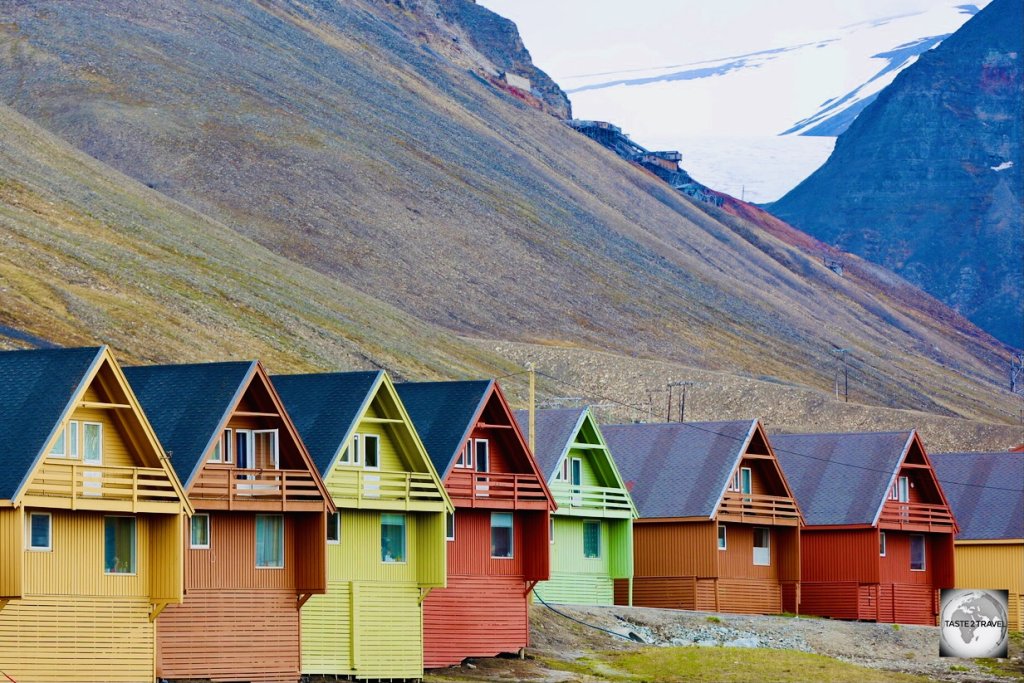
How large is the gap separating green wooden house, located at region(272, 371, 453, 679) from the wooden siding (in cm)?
3317

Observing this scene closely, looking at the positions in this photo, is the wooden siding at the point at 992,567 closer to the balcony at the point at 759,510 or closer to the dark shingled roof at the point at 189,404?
the balcony at the point at 759,510

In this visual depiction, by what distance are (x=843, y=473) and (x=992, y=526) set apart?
8266 mm

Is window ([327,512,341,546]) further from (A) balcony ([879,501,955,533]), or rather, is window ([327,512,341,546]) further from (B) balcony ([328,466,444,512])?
(A) balcony ([879,501,955,533])

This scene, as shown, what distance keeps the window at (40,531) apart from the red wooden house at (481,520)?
14846mm

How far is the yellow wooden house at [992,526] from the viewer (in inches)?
3145

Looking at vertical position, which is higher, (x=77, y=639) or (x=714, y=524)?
(x=714, y=524)

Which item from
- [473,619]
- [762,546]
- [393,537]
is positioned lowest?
[473,619]

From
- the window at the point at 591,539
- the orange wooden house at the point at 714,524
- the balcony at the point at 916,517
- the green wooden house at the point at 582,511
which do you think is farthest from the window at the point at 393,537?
the balcony at the point at 916,517

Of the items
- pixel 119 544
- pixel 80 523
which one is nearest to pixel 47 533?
pixel 80 523

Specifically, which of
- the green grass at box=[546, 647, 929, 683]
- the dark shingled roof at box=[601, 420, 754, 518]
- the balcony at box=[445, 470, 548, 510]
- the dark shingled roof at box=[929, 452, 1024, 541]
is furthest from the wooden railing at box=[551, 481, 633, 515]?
Result: the dark shingled roof at box=[929, 452, 1024, 541]

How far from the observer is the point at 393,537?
53.5 meters

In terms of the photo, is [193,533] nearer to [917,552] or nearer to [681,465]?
[681,465]

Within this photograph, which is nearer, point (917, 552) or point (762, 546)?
point (762, 546)

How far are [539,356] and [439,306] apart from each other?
2531 cm
